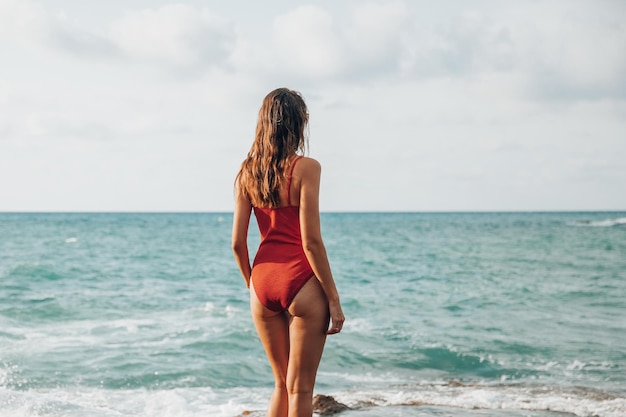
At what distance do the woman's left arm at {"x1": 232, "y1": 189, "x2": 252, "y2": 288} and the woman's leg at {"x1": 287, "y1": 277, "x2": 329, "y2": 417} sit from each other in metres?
0.46

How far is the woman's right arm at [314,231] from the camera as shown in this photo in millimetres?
3473

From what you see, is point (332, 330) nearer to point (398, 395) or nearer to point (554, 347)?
point (398, 395)

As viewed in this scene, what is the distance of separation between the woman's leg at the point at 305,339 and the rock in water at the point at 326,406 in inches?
93.9

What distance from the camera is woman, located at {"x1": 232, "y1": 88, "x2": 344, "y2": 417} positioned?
3.51m

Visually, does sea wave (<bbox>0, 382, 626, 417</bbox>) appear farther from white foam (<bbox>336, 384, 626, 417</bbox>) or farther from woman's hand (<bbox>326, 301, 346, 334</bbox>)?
woman's hand (<bbox>326, 301, 346, 334</bbox>)

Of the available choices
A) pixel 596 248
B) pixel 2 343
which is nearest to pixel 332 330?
pixel 2 343

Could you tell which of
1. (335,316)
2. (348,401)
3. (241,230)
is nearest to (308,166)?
(241,230)

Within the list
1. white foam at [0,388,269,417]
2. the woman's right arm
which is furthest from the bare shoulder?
white foam at [0,388,269,417]

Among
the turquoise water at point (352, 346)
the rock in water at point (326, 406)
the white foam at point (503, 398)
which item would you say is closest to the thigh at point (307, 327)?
the rock in water at point (326, 406)

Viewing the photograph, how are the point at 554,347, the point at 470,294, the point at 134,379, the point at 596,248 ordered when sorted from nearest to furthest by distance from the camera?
the point at 134,379, the point at 554,347, the point at 470,294, the point at 596,248

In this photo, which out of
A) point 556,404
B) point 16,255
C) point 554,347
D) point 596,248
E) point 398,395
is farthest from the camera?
point 596,248

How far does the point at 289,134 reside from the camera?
11.7 feet

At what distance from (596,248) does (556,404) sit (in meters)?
29.0

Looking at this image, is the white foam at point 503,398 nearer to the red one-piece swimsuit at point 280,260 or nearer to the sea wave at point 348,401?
the sea wave at point 348,401
